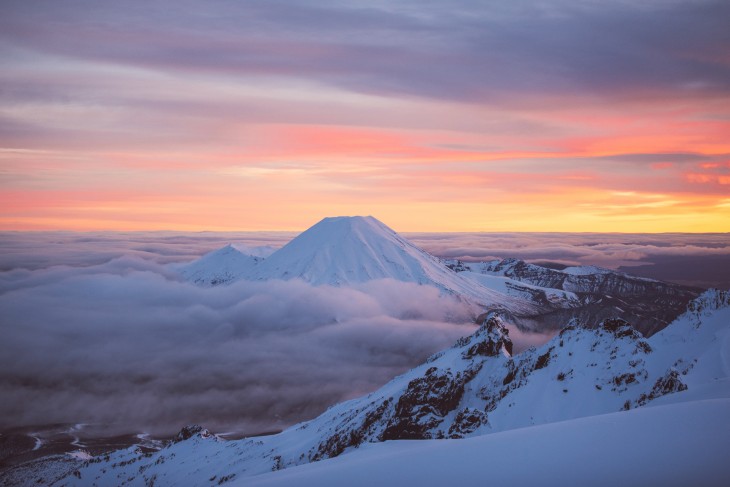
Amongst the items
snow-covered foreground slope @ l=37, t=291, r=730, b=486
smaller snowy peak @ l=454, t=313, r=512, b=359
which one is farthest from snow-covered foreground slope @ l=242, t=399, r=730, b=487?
smaller snowy peak @ l=454, t=313, r=512, b=359

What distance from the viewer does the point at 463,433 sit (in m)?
69.2

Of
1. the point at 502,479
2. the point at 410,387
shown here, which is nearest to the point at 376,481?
the point at 502,479

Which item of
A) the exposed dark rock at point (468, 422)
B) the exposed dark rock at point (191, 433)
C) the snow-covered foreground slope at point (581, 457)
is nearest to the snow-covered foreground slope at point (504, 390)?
the exposed dark rock at point (468, 422)

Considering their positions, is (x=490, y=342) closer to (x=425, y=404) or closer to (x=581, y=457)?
(x=425, y=404)

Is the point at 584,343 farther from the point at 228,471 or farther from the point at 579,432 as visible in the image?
the point at 579,432

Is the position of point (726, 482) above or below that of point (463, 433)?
above

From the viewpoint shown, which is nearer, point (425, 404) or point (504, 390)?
point (425, 404)

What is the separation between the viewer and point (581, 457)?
13.7 metres

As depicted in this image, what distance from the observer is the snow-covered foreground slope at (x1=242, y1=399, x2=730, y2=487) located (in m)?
11.9

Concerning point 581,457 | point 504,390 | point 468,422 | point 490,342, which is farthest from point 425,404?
point 581,457

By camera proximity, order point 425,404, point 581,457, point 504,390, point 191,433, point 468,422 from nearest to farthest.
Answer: point 581,457 < point 468,422 < point 425,404 < point 504,390 < point 191,433

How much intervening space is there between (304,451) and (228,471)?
18489mm

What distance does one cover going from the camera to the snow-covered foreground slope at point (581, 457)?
39.1 ft

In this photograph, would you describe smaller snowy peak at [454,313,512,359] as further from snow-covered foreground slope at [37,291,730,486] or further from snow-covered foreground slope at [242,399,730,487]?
snow-covered foreground slope at [242,399,730,487]
